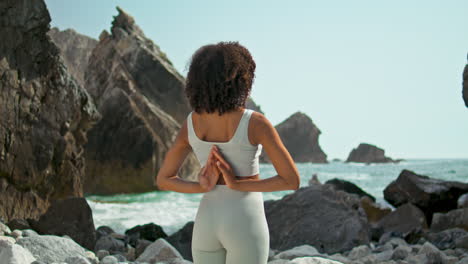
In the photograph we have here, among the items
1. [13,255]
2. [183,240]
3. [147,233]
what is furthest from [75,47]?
[13,255]

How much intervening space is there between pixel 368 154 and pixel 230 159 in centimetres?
9245

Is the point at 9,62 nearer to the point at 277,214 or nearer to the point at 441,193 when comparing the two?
the point at 277,214

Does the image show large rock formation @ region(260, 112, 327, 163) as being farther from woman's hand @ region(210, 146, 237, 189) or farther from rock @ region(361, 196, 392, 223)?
woman's hand @ region(210, 146, 237, 189)

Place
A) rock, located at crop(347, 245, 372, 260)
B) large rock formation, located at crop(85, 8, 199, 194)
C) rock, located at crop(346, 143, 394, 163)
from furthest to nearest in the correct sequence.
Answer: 1. rock, located at crop(346, 143, 394, 163)
2. large rock formation, located at crop(85, 8, 199, 194)
3. rock, located at crop(347, 245, 372, 260)

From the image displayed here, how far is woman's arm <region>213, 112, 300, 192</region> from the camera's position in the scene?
228 centimetres

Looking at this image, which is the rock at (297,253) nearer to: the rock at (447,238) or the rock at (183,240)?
the rock at (183,240)

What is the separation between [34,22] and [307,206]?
19.2 ft

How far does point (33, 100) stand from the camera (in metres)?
8.49

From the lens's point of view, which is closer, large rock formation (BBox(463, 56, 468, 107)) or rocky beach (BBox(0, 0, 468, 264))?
rocky beach (BBox(0, 0, 468, 264))

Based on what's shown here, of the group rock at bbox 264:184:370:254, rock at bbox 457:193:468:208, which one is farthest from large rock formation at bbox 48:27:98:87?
rock at bbox 264:184:370:254

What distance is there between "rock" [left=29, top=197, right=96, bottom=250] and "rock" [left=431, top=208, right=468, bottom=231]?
18.1ft

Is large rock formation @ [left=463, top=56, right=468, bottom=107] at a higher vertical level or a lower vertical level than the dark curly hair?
higher

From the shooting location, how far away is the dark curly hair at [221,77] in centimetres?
Result: 231

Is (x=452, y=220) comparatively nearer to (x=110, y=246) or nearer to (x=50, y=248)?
(x=110, y=246)
